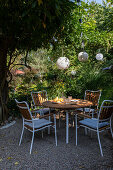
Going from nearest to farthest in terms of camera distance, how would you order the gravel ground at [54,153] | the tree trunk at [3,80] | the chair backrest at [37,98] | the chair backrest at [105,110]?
1. the gravel ground at [54,153]
2. the chair backrest at [105,110]
3. the tree trunk at [3,80]
4. the chair backrest at [37,98]

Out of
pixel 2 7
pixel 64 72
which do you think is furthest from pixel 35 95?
pixel 64 72

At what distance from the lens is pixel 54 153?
242 cm

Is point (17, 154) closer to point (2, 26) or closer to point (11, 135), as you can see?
point (11, 135)

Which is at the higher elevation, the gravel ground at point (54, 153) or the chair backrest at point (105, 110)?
the chair backrest at point (105, 110)

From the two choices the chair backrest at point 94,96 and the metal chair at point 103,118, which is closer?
the metal chair at point 103,118

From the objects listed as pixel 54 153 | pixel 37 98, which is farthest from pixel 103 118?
pixel 37 98

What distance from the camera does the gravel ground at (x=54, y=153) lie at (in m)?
2.05

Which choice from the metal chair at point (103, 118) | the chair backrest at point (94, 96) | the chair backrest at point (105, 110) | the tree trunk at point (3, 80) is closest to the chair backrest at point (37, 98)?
the tree trunk at point (3, 80)

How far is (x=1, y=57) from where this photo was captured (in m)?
3.81

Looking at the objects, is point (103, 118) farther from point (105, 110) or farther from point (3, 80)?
point (3, 80)

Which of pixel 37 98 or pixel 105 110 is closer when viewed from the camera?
pixel 105 110

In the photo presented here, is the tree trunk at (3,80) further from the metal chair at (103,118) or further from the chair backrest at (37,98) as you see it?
the metal chair at (103,118)

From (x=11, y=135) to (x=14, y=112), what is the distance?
1326mm

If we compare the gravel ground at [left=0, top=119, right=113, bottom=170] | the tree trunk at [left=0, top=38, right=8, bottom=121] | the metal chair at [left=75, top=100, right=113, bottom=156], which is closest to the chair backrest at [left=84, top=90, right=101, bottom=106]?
the gravel ground at [left=0, top=119, right=113, bottom=170]
